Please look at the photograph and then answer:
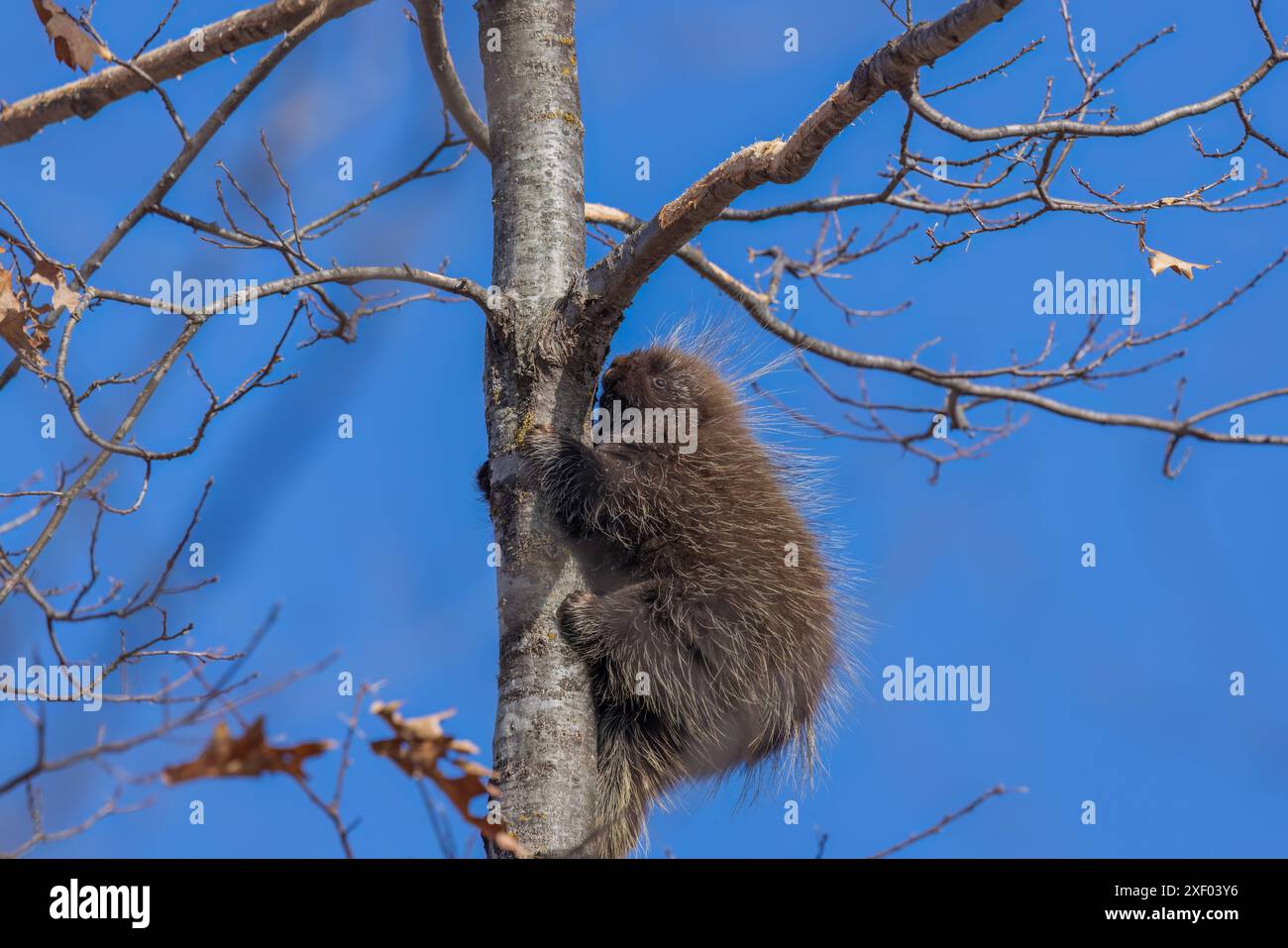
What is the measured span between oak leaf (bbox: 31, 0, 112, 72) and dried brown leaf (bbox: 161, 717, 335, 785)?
265 centimetres

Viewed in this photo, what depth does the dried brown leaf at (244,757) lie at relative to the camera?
44.5 inches

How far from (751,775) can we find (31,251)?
2.81 m

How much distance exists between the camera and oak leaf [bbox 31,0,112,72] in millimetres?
3191

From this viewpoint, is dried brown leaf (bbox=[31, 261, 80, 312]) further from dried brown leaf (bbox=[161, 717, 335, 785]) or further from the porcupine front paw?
dried brown leaf (bbox=[161, 717, 335, 785])

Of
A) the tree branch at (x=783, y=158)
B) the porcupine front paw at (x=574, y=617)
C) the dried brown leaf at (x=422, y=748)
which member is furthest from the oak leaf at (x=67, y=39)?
the dried brown leaf at (x=422, y=748)

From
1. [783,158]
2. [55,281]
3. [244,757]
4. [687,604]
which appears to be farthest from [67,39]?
[244,757]

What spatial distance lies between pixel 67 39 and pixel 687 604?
2500 millimetres

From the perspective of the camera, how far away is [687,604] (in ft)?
12.9

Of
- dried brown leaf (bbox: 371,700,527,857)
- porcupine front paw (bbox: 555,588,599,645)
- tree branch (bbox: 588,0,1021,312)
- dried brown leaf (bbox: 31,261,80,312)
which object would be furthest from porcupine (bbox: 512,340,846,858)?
dried brown leaf (bbox: 371,700,527,857)

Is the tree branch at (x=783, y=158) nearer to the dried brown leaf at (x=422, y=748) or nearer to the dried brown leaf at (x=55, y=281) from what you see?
the dried brown leaf at (x=55, y=281)

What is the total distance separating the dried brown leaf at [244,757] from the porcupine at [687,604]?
1.88 metres

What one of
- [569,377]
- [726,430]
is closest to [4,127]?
[569,377]

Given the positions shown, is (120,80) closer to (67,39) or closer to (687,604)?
(67,39)
